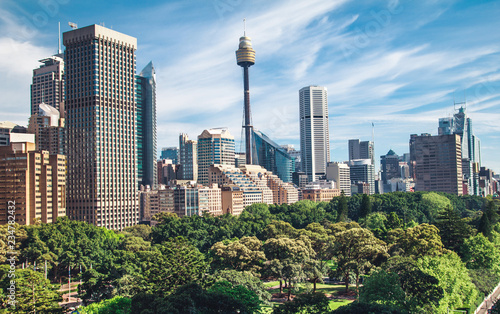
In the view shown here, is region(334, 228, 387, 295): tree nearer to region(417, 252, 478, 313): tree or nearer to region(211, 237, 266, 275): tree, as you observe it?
region(211, 237, 266, 275): tree

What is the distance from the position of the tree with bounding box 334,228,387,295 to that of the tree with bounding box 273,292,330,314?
2567cm

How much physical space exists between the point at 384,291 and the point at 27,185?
9503cm

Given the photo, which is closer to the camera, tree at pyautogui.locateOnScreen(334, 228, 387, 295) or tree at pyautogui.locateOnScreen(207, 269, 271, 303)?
tree at pyautogui.locateOnScreen(207, 269, 271, 303)

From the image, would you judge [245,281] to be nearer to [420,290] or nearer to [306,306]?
[306,306]

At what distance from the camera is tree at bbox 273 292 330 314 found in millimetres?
40844

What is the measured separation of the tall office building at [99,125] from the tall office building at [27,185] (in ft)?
87.3

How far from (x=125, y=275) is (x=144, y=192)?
140911mm

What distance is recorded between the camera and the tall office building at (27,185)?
4432 inches

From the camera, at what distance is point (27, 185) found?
11356 centimetres

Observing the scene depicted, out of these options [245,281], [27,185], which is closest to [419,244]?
[245,281]

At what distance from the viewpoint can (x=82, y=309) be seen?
45969mm

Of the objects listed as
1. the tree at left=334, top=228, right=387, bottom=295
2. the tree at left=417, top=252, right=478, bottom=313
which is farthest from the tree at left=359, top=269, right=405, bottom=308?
the tree at left=334, top=228, right=387, bottom=295

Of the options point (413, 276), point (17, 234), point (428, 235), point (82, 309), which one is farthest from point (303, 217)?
point (82, 309)

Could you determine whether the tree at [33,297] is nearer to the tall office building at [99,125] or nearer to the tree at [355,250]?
the tree at [355,250]
